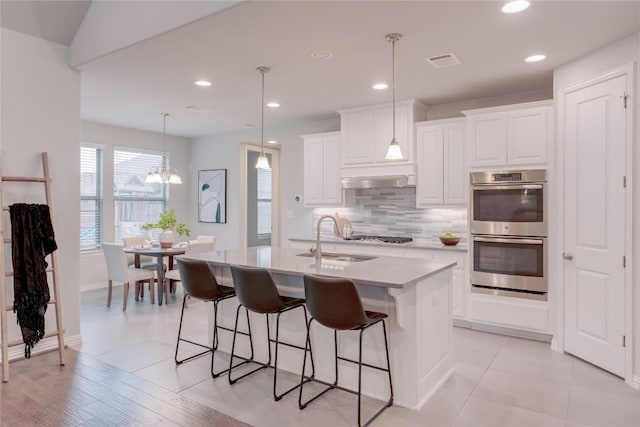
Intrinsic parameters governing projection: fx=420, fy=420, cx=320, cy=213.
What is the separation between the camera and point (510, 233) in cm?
418

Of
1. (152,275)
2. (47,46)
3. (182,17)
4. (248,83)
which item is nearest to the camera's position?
(182,17)

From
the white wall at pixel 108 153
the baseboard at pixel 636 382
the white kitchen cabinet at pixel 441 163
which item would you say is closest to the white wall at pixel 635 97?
the baseboard at pixel 636 382

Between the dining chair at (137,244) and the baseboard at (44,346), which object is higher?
the dining chair at (137,244)

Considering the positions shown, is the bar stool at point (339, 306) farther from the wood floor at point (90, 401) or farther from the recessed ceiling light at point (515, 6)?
the recessed ceiling light at point (515, 6)

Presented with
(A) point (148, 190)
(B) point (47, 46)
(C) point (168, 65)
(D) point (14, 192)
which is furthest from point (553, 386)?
(A) point (148, 190)

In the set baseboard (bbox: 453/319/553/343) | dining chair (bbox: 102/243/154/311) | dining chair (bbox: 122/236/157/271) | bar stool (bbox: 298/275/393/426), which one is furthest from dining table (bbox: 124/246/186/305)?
baseboard (bbox: 453/319/553/343)

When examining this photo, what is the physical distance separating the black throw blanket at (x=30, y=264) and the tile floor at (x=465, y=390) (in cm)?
53

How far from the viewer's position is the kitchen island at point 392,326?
268 centimetres

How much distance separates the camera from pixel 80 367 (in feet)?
11.2

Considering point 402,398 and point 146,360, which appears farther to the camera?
point 146,360

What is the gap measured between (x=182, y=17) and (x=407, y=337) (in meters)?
2.69

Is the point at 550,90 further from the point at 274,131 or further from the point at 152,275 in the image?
the point at 152,275

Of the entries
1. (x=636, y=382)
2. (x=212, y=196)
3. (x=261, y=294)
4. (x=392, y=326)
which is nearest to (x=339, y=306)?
(x=392, y=326)

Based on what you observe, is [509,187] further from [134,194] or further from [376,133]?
[134,194]
